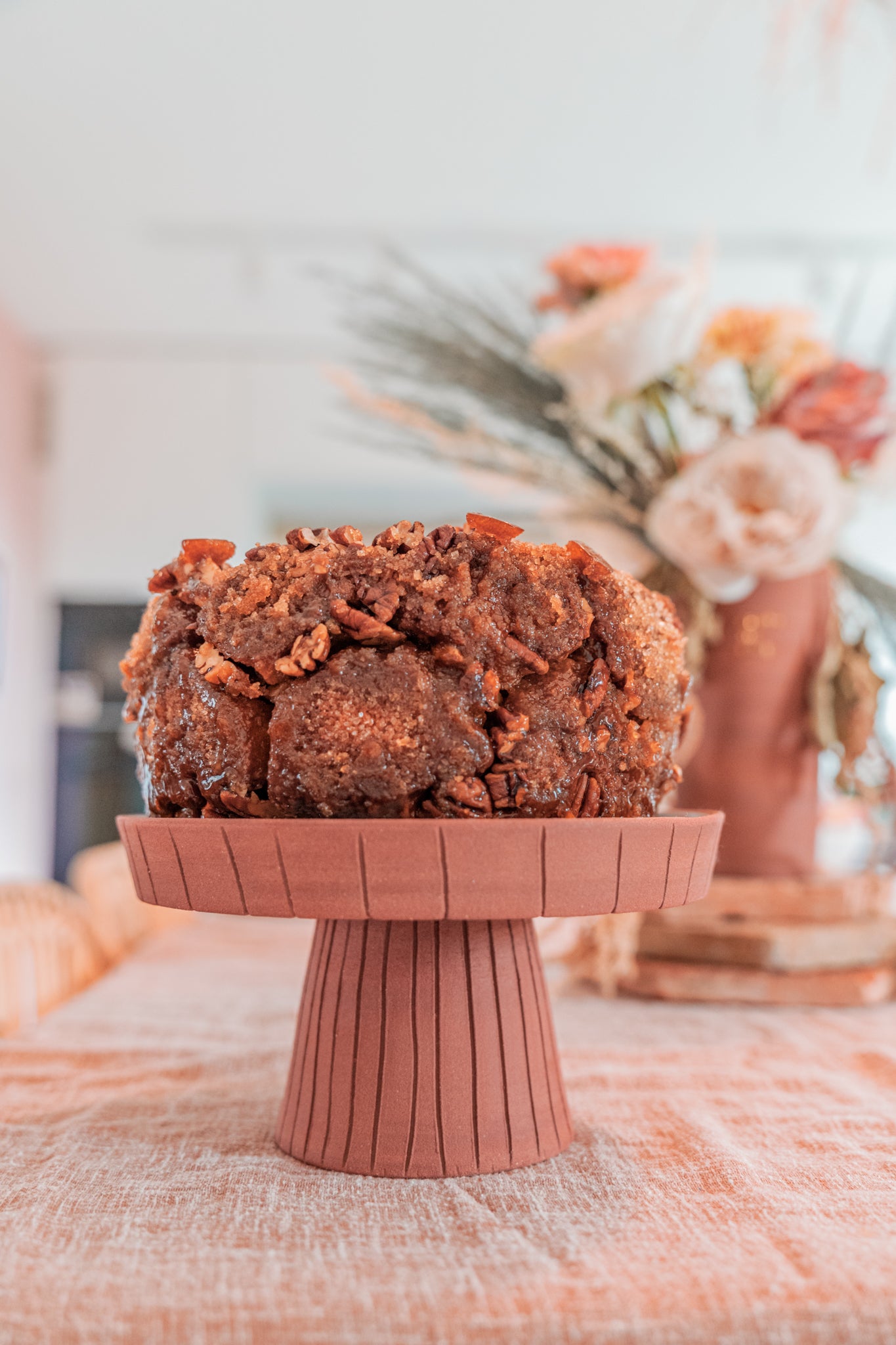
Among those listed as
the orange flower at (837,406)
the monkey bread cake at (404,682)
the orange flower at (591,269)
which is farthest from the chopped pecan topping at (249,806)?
the orange flower at (591,269)

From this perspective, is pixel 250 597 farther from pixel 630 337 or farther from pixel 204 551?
pixel 630 337

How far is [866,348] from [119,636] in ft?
8.20

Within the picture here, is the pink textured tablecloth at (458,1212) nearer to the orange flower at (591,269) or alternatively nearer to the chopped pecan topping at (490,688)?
the chopped pecan topping at (490,688)

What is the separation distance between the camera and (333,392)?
347 centimetres

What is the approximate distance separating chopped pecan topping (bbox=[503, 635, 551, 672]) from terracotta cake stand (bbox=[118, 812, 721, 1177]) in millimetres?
70

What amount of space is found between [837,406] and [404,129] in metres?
1.62

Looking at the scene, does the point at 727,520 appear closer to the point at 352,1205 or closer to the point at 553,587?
the point at 553,587

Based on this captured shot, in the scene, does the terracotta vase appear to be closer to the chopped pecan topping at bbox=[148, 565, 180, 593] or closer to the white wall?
the chopped pecan topping at bbox=[148, 565, 180, 593]

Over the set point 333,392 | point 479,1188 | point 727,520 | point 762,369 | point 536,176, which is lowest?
point 479,1188

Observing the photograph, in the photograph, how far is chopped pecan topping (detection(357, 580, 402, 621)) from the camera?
0.46m

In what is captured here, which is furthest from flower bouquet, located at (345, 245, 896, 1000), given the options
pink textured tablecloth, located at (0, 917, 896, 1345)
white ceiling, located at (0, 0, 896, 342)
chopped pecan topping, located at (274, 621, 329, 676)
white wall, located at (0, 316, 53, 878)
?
white wall, located at (0, 316, 53, 878)

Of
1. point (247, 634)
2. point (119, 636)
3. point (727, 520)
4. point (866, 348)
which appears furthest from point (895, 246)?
point (247, 634)

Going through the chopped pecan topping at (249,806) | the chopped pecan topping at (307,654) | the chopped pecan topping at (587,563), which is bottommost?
the chopped pecan topping at (249,806)

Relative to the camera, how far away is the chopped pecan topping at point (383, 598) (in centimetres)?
46
